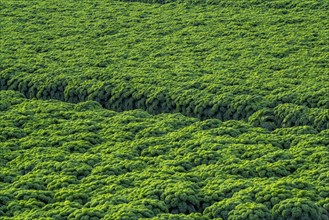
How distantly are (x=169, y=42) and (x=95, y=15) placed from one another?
7.85 ft

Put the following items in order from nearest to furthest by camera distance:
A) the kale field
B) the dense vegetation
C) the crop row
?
the crop row
the kale field
the dense vegetation

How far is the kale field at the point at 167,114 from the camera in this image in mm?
5109

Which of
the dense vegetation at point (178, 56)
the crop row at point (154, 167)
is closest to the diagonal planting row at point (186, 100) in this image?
the dense vegetation at point (178, 56)

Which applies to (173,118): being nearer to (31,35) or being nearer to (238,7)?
(31,35)

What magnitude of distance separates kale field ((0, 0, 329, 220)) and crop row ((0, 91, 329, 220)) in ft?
0.04

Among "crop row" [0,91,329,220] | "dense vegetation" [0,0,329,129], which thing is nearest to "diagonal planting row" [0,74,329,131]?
"dense vegetation" [0,0,329,129]

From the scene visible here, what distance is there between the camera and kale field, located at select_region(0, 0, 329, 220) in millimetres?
5109

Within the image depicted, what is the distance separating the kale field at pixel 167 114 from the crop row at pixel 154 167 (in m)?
0.01

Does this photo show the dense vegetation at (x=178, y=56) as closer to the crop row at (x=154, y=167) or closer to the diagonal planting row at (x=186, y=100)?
the diagonal planting row at (x=186, y=100)

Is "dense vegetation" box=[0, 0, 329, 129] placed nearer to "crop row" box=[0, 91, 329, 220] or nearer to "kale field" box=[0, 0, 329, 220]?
"kale field" box=[0, 0, 329, 220]

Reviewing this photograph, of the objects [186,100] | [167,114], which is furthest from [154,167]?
[186,100]

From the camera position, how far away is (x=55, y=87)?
27.1 feet

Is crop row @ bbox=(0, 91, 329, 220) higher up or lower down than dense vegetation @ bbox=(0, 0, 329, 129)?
lower down

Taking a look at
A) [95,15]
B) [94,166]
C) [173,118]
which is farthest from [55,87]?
[95,15]
